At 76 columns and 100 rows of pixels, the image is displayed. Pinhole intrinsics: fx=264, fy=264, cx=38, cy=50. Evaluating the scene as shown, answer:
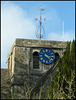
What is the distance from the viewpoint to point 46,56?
28.8 meters

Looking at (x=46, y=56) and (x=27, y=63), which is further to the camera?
(x=46, y=56)

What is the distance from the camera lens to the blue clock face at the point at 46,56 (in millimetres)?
28562

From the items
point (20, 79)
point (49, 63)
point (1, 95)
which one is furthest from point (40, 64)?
point (1, 95)

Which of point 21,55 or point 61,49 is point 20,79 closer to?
point 21,55

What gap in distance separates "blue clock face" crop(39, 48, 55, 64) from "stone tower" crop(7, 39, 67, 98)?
1.21ft

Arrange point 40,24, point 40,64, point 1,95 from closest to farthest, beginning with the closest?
point 1,95
point 40,64
point 40,24

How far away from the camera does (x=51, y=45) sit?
29.5 m

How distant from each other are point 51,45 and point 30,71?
385 cm

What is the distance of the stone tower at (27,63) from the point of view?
27547 mm

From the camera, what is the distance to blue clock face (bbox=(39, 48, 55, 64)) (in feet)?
93.7

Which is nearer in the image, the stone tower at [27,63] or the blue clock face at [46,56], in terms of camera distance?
the stone tower at [27,63]

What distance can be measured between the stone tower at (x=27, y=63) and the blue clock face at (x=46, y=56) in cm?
37

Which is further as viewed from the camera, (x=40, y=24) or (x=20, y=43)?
(x=40, y=24)

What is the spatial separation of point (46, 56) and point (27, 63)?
226 centimetres
